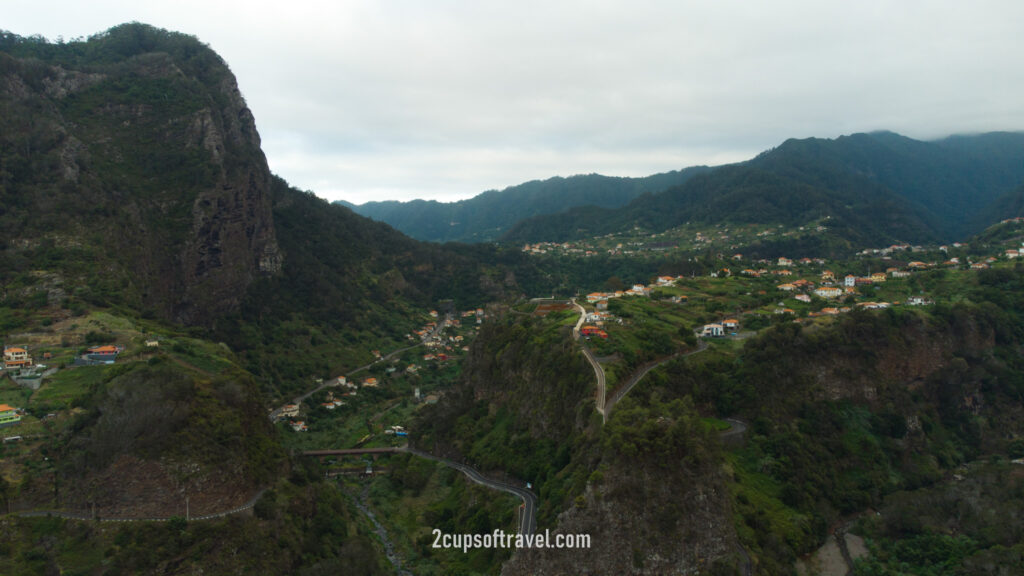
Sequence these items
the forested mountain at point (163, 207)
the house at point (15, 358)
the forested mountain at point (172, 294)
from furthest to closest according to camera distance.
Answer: the forested mountain at point (163, 207), the house at point (15, 358), the forested mountain at point (172, 294)

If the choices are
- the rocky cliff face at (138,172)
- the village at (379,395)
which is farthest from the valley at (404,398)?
the village at (379,395)

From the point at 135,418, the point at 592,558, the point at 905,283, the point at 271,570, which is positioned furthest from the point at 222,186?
the point at 905,283

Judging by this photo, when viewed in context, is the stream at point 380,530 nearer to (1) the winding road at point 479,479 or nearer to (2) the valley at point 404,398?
Result: (2) the valley at point 404,398

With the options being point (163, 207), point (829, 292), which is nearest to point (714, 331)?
point (829, 292)

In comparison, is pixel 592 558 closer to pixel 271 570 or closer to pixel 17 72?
pixel 271 570

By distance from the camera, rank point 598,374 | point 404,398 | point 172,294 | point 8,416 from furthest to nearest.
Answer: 1. point 404,398
2. point 172,294
3. point 598,374
4. point 8,416

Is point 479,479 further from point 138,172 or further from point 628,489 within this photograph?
point 138,172
